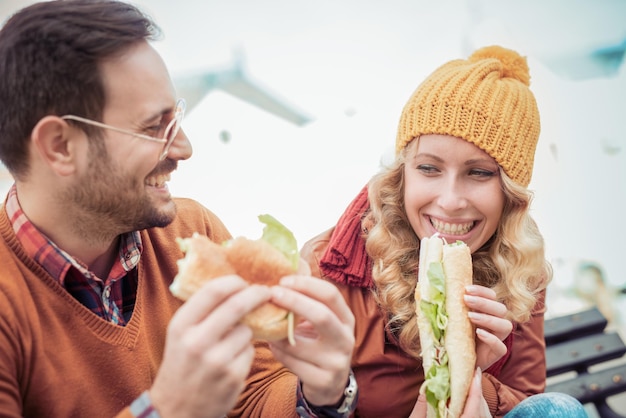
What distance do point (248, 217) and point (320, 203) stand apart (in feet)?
1.80

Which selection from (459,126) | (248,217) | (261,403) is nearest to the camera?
(261,403)

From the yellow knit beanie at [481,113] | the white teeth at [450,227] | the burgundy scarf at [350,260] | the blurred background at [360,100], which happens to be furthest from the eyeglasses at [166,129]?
the blurred background at [360,100]

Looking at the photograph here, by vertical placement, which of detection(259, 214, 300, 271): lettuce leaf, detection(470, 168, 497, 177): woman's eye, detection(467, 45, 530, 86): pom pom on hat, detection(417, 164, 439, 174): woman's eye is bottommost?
detection(259, 214, 300, 271): lettuce leaf

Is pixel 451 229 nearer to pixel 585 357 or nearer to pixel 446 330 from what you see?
pixel 446 330

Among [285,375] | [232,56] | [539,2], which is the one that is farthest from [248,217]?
[539,2]

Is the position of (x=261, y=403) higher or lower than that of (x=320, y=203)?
lower

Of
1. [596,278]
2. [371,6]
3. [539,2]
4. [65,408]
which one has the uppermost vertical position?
[539,2]

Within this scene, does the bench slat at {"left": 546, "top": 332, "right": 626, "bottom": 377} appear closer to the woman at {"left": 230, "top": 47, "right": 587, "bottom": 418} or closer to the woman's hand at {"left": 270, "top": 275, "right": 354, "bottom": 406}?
the woman at {"left": 230, "top": 47, "right": 587, "bottom": 418}

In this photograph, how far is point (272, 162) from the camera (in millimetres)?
4156

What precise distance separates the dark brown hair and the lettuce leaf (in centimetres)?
63

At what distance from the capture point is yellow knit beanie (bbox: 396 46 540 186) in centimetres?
220

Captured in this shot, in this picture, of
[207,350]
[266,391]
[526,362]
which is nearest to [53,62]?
[207,350]

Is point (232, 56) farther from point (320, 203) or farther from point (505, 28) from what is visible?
point (505, 28)

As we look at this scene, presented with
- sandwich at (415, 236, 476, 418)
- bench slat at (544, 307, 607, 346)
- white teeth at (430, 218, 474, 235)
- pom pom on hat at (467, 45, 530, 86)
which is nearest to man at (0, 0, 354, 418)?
sandwich at (415, 236, 476, 418)
